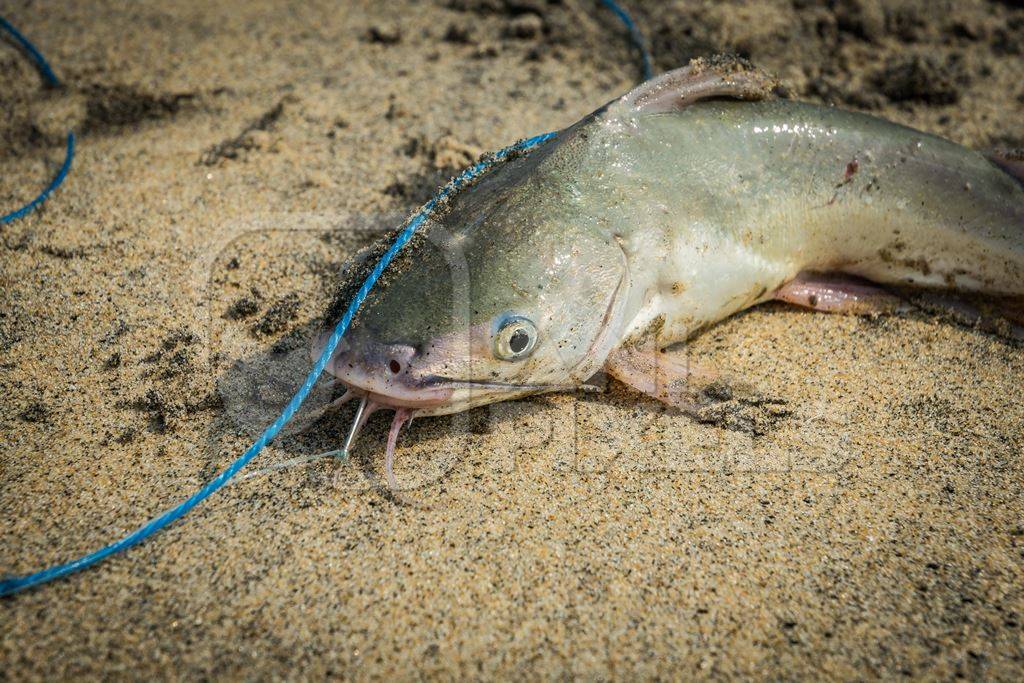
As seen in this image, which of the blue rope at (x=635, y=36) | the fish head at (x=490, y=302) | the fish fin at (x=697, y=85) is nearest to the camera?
the fish head at (x=490, y=302)

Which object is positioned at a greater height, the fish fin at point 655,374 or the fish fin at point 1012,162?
the fish fin at point 1012,162

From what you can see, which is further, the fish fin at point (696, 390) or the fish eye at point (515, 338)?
the fish fin at point (696, 390)

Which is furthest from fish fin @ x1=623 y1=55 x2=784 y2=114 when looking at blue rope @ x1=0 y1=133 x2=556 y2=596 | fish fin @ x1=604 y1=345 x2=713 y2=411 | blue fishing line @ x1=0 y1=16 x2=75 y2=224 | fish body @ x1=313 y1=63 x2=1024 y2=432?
blue fishing line @ x1=0 y1=16 x2=75 y2=224

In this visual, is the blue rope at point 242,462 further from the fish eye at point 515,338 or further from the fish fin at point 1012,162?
the fish fin at point 1012,162

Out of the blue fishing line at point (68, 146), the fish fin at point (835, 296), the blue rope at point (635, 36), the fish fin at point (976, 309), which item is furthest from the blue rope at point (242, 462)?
the blue rope at point (635, 36)

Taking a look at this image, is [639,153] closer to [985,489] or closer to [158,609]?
[985,489]

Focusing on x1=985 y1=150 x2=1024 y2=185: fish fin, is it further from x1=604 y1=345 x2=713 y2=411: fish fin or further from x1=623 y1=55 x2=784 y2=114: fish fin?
x1=604 y1=345 x2=713 y2=411: fish fin

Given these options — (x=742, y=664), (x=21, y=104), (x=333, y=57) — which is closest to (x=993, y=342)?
(x=742, y=664)
